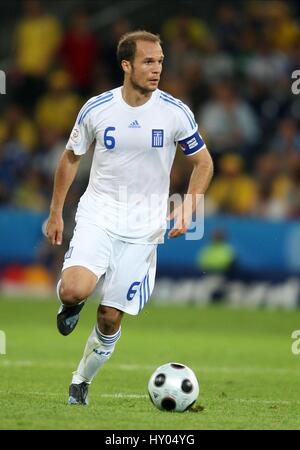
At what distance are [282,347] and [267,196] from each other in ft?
18.8

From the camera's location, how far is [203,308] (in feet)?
56.6

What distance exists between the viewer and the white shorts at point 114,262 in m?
7.76

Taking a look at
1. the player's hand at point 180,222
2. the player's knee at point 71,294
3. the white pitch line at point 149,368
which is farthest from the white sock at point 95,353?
the white pitch line at point 149,368

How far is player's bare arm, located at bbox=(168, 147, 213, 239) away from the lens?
25.4ft

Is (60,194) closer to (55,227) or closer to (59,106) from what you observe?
(55,227)

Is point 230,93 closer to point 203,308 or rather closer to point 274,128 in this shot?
point 274,128

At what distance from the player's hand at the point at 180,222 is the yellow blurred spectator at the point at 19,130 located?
12.6m

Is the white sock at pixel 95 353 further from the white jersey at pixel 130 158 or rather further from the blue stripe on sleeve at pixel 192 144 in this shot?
the blue stripe on sleeve at pixel 192 144

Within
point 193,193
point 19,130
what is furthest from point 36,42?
point 193,193

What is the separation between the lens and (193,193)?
314 inches

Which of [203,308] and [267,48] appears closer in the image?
[203,308]

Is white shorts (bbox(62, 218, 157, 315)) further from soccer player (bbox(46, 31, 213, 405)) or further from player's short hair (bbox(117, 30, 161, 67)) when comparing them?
player's short hair (bbox(117, 30, 161, 67))

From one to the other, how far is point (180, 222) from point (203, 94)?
12.5m
